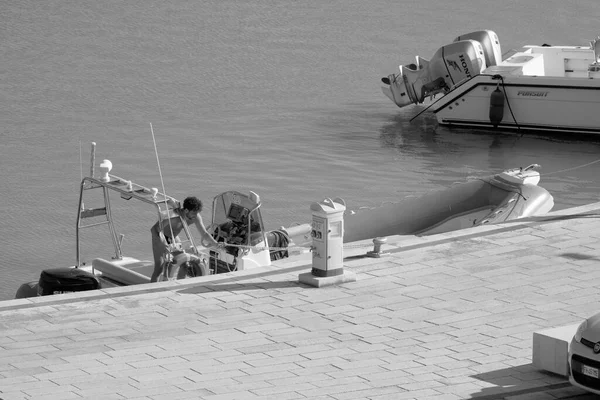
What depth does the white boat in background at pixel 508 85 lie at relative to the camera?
83.1 feet

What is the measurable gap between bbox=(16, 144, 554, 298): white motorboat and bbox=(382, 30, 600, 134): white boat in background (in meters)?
8.50

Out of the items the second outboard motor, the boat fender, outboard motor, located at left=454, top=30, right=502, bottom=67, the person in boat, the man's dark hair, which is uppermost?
outboard motor, located at left=454, top=30, right=502, bottom=67

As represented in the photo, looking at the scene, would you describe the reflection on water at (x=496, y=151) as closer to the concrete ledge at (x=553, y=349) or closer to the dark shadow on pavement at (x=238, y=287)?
the dark shadow on pavement at (x=238, y=287)

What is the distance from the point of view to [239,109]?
2717cm

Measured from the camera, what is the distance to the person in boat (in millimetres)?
12617

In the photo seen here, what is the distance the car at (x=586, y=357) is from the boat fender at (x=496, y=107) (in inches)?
672

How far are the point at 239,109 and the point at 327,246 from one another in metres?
15.7

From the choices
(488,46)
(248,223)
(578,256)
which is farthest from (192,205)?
(488,46)

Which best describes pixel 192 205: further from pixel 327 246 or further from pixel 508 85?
pixel 508 85

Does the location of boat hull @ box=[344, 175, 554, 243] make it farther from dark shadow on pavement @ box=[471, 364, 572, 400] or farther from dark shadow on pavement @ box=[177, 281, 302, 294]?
dark shadow on pavement @ box=[471, 364, 572, 400]

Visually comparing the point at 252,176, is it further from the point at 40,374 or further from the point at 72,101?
the point at 40,374

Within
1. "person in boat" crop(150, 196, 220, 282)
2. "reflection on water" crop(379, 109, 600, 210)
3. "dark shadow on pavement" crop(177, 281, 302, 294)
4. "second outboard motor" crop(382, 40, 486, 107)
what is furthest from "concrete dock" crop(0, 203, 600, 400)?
"second outboard motor" crop(382, 40, 486, 107)

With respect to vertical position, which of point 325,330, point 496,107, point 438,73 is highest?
point 438,73

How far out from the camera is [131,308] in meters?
11.3
